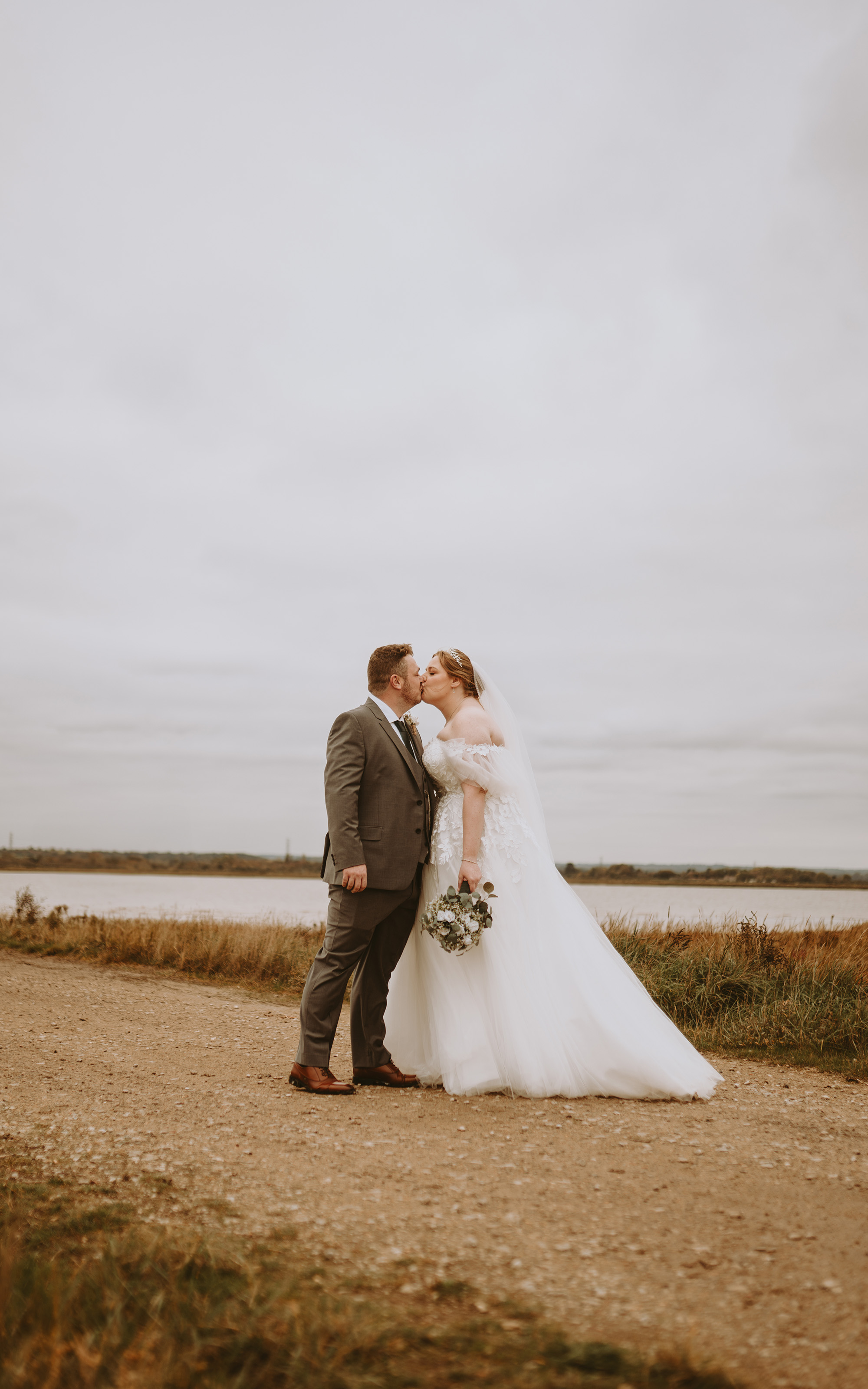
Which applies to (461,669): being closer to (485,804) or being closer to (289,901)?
(485,804)

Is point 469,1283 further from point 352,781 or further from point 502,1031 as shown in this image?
point 352,781

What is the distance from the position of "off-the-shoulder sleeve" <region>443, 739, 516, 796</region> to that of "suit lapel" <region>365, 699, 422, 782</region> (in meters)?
0.22

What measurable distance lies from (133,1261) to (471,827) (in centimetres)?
329

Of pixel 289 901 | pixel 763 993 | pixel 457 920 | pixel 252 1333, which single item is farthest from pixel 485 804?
pixel 289 901

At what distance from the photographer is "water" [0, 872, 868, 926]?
21.0 m

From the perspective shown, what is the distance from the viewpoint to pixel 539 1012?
17.8ft

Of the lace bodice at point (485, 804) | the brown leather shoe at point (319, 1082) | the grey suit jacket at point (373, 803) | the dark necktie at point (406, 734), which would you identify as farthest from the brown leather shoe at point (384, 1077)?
the dark necktie at point (406, 734)

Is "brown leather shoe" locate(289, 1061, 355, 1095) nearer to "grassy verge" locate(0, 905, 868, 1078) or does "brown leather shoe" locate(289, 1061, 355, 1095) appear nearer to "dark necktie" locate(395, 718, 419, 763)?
"dark necktie" locate(395, 718, 419, 763)

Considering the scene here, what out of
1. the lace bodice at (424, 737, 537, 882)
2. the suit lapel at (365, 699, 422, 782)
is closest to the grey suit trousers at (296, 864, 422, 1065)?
the lace bodice at (424, 737, 537, 882)

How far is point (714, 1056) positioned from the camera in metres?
7.02

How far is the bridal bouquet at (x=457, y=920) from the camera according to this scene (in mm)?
5363

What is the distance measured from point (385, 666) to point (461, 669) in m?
0.55

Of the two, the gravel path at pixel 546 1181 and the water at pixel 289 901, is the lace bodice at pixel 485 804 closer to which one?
the gravel path at pixel 546 1181

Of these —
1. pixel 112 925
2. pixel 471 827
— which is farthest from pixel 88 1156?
pixel 112 925
